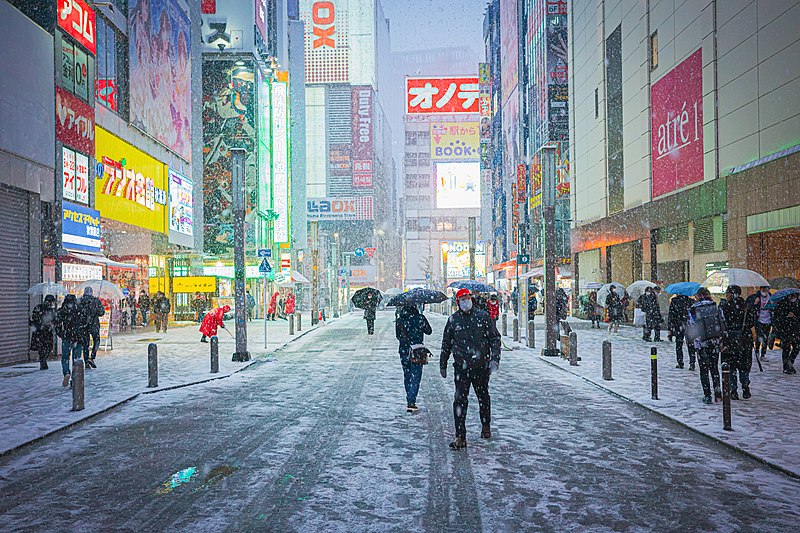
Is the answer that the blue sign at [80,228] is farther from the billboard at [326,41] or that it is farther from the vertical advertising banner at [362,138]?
the billboard at [326,41]

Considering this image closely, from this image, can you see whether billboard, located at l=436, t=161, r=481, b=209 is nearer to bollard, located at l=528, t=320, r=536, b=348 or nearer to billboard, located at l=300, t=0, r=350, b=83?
billboard, located at l=300, t=0, r=350, b=83

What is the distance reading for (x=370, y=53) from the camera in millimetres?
156750

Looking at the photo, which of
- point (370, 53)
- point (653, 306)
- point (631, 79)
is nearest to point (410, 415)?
point (653, 306)

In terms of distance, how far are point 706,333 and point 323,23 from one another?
16123 cm

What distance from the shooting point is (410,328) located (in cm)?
1090

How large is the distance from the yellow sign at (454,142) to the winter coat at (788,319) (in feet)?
425

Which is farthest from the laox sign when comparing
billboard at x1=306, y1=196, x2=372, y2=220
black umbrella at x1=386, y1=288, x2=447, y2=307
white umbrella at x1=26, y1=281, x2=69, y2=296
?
black umbrella at x1=386, y1=288, x2=447, y2=307

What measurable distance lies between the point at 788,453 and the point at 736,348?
387 centimetres

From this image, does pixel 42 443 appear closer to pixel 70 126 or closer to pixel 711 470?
pixel 711 470

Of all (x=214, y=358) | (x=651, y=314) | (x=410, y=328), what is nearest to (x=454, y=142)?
(x=651, y=314)

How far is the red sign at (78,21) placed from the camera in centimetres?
2170

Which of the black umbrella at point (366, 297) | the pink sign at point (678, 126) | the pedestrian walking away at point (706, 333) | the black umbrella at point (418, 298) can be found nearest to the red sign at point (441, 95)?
the pink sign at point (678, 126)

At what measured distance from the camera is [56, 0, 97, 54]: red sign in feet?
71.2

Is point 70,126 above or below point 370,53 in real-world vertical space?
below
